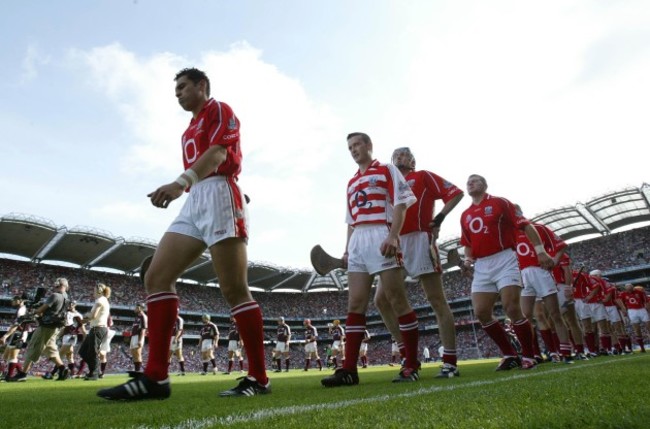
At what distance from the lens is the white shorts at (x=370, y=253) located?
431 cm

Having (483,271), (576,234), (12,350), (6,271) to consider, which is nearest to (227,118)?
(483,271)

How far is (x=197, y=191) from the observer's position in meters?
3.37

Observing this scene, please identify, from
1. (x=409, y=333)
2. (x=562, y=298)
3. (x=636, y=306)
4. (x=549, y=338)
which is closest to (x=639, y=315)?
(x=636, y=306)

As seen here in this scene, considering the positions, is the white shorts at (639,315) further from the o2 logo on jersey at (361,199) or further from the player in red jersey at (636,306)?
the o2 logo on jersey at (361,199)

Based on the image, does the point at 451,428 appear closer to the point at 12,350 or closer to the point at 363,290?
the point at 363,290

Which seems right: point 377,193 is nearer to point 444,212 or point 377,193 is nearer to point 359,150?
point 359,150

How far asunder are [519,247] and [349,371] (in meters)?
5.65

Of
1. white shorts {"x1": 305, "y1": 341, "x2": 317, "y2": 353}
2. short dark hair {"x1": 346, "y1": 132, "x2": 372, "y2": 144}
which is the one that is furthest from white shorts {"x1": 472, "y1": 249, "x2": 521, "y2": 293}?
white shorts {"x1": 305, "y1": 341, "x2": 317, "y2": 353}

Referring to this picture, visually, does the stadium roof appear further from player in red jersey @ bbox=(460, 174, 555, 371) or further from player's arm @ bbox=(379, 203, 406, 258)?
player's arm @ bbox=(379, 203, 406, 258)

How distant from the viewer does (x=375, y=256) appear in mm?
4348

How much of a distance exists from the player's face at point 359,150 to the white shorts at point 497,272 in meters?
2.12

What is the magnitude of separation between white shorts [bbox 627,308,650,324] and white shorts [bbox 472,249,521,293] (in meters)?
11.0

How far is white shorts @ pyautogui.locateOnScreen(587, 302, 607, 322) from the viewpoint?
1172cm

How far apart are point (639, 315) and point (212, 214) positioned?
49.6 ft
